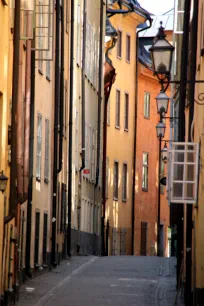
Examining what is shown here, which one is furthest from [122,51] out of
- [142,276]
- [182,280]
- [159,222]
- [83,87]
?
[182,280]

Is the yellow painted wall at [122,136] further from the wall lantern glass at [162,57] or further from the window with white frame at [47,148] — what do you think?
the wall lantern glass at [162,57]

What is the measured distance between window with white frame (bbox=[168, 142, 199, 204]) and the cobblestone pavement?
12.1 feet

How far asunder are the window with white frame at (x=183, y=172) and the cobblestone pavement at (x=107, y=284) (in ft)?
12.1

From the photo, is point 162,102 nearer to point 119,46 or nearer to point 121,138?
point 121,138

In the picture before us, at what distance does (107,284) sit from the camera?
2516 centimetres

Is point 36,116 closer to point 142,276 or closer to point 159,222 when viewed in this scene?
point 142,276

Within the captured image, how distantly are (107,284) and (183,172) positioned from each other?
321 inches

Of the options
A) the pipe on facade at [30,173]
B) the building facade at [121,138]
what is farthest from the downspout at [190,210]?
the building facade at [121,138]

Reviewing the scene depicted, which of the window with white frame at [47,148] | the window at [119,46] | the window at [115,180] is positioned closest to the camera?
the window with white frame at [47,148]

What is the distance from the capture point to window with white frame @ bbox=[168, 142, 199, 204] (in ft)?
56.9

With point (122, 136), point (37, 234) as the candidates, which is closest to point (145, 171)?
point (122, 136)

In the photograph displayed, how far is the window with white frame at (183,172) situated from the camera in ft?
56.9

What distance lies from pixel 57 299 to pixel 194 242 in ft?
9.99

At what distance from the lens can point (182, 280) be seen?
2289 centimetres
